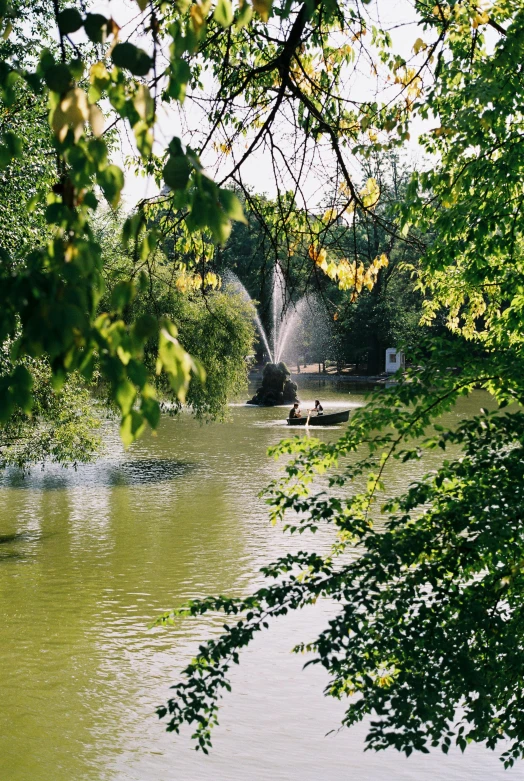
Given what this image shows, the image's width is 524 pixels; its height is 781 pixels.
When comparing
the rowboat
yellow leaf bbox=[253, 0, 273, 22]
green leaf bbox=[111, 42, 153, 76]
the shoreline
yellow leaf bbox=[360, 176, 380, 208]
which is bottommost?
the rowboat

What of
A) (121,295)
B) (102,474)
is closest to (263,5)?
(121,295)

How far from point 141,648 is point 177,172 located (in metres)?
11.3

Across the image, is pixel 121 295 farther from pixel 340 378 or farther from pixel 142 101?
pixel 340 378

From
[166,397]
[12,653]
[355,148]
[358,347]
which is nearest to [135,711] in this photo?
[12,653]

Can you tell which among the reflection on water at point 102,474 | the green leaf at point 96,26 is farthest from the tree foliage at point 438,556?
the reflection on water at point 102,474

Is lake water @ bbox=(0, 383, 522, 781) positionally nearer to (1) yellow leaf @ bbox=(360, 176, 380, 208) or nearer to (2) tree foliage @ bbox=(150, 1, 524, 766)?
(2) tree foliage @ bbox=(150, 1, 524, 766)

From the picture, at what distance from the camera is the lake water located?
9703mm

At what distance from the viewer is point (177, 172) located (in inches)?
85.4

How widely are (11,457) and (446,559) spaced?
13.2 m

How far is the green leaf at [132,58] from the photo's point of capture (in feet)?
6.87

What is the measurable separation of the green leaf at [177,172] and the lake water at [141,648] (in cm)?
842

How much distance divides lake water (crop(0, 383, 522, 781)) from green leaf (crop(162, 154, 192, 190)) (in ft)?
27.6

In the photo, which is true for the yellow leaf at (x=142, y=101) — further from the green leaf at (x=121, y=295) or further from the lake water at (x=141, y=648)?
the lake water at (x=141, y=648)

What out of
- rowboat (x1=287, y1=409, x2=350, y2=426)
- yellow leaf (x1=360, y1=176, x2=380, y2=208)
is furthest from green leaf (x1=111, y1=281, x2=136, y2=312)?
rowboat (x1=287, y1=409, x2=350, y2=426)
